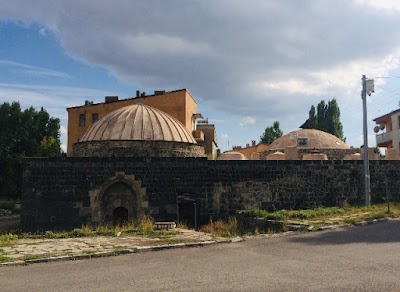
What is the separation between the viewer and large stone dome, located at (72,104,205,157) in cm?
1727

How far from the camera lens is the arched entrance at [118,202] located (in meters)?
14.4

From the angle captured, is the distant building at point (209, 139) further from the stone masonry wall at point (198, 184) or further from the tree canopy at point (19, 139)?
the tree canopy at point (19, 139)

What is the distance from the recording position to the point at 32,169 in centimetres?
1399

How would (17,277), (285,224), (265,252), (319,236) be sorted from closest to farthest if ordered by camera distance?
(17,277), (265,252), (319,236), (285,224)

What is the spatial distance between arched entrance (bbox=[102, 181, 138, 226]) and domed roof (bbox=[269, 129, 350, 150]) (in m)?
12.9

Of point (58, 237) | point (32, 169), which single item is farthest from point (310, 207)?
point (32, 169)

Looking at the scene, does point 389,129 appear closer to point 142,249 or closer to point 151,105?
point 151,105

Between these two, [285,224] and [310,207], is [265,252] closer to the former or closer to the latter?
[285,224]

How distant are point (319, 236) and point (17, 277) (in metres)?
6.47

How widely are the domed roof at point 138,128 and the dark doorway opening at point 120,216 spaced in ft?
12.5

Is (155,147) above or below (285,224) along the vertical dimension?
above

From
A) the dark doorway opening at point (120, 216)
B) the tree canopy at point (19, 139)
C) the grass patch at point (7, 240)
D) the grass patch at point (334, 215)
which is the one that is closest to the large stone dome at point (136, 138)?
the dark doorway opening at point (120, 216)

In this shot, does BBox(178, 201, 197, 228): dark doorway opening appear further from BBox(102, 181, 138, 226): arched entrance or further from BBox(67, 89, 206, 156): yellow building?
BBox(67, 89, 206, 156): yellow building

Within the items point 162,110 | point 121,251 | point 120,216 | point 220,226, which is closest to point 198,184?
point 220,226
